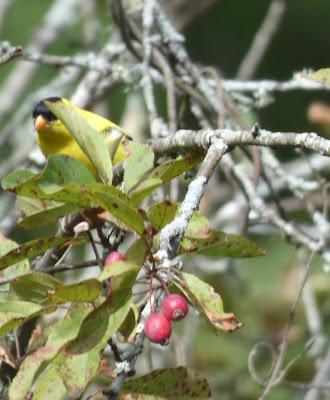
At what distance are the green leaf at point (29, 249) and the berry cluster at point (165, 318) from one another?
244 millimetres

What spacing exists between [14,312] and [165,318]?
0.21 meters

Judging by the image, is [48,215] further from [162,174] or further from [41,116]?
[41,116]

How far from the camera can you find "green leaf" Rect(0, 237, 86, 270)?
1.69 meters

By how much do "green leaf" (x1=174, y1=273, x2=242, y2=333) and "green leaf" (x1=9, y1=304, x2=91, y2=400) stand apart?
0.14 meters

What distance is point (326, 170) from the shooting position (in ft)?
17.0

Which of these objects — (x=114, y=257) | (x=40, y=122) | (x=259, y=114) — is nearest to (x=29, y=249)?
(x=114, y=257)

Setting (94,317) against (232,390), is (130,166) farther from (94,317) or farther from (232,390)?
(232,390)

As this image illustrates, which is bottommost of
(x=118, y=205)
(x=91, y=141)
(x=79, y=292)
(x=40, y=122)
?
(x=79, y=292)

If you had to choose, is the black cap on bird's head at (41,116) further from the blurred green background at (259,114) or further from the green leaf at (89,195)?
the green leaf at (89,195)

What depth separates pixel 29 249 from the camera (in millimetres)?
1711

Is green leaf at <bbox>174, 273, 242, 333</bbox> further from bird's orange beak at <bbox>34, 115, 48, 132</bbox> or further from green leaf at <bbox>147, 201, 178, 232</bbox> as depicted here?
bird's orange beak at <bbox>34, 115, 48, 132</bbox>

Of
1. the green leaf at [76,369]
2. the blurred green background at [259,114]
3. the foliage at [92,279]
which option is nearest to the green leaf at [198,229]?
the foliage at [92,279]

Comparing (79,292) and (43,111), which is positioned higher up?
(43,111)

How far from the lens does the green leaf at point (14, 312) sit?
159 cm
